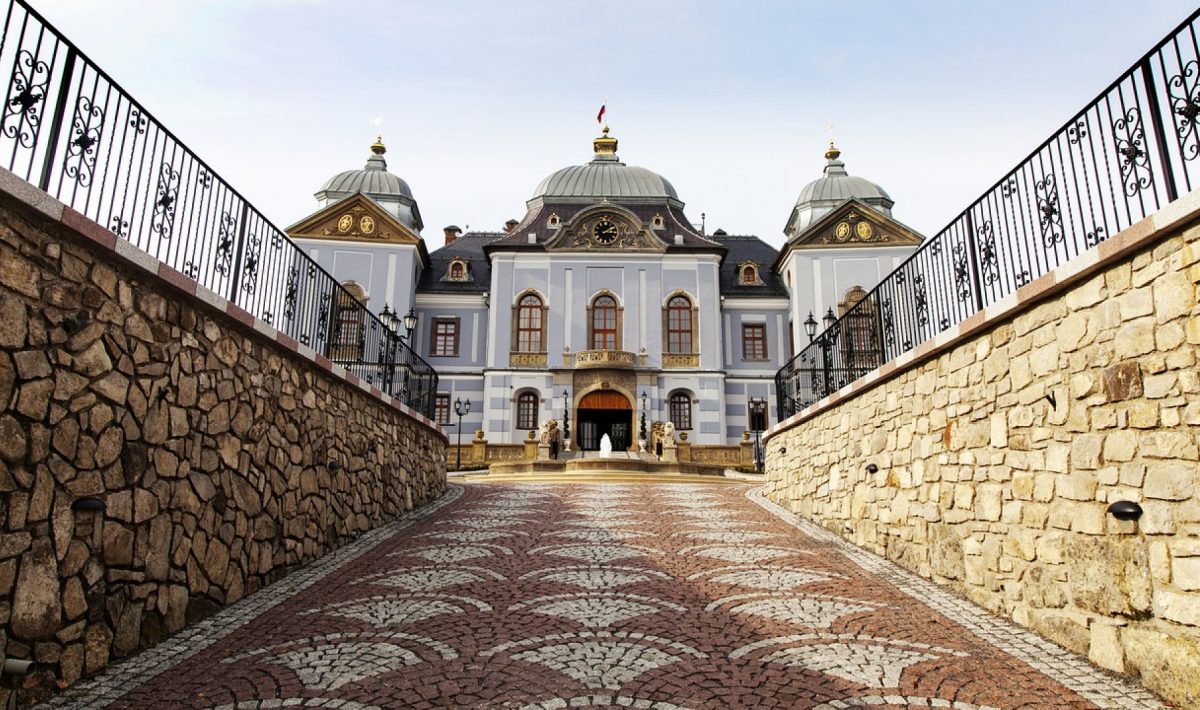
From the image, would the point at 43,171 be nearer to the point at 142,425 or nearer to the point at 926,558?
the point at 142,425

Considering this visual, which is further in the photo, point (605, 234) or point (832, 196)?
point (832, 196)

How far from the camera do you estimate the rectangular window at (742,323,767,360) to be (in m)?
34.3

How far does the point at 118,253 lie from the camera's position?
4.38 metres

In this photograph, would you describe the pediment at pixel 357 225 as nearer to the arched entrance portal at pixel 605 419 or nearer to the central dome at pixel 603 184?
the central dome at pixel 603 184

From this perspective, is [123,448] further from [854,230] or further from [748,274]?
[748,274]

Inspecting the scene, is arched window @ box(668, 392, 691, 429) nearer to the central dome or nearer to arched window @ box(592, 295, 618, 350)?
Result: arched window @ box(592, 295, 618, 350)

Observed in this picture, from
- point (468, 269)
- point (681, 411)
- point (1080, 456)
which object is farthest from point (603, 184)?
point (1080, 456)

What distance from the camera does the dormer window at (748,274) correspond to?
3600cm

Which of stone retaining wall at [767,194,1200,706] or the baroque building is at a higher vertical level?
the baroque building

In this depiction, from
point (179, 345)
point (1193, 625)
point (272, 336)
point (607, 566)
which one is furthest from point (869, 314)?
point (179, 345)

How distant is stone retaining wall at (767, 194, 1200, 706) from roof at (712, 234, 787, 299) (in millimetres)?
28550

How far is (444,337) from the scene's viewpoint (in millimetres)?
34688

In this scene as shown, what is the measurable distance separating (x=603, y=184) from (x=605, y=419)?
12717 millimetres

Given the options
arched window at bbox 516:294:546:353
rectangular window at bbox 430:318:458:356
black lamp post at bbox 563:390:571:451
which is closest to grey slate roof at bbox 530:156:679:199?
arched window at bbox 516:294:546:353
